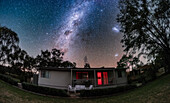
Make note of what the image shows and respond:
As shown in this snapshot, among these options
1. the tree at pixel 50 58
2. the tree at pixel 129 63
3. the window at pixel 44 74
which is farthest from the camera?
the tree at pixel 129 63

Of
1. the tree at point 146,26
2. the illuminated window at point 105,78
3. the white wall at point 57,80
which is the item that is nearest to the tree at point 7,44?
the white wall at point 57,80

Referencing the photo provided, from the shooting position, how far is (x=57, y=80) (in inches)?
647

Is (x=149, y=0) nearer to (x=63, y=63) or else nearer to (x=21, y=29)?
(x=21, y=29)

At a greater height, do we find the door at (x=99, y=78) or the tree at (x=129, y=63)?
the tree at (x=129, y=63)

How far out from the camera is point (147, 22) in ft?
53.4

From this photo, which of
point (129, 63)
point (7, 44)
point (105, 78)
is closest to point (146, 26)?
point (105, 78)

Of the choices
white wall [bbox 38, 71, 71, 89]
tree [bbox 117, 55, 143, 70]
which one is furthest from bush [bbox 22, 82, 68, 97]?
tree [bbox 117, 55, 143, 70]

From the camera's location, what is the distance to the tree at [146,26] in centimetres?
1530

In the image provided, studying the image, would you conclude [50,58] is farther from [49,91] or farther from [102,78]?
[49,91]

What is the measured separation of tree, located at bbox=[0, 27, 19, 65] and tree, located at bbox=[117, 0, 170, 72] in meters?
29.0

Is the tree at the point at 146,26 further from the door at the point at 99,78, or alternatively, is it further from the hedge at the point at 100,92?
the hedge at the point at 100,92

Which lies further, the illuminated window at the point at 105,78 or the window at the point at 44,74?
the illuminated window at the point at 105,78

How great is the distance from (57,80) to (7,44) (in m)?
24.0

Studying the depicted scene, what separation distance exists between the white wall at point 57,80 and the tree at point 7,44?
2081cm
